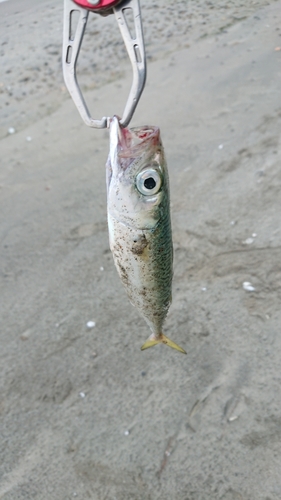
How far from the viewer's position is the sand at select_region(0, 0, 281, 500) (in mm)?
3480

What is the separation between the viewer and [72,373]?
399 centimetres

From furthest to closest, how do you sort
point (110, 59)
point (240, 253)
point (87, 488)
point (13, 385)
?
point (110, 59)
point (240, 253)
point (13, 385)
point (87, 488)

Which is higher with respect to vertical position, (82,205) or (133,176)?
(133,176)

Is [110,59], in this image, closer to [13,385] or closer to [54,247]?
[54,247]

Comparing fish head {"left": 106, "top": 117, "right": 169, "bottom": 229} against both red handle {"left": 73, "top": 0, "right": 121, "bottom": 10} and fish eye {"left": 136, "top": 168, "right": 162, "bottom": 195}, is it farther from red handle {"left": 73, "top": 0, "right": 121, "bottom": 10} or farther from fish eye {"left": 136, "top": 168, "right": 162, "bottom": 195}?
red handle {"left": 73, "top": 0, "right": 121, "bottom": 10}

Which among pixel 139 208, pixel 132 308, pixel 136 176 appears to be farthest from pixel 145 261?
pixel 132 308

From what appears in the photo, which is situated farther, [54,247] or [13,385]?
[54,247]

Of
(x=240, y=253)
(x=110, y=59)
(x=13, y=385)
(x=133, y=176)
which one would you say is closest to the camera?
(x=133, y=176)

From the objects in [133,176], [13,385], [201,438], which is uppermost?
[133,176]

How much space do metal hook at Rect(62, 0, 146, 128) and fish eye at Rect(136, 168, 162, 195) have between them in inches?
7.0

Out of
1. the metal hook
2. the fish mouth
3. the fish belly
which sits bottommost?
the fish belly

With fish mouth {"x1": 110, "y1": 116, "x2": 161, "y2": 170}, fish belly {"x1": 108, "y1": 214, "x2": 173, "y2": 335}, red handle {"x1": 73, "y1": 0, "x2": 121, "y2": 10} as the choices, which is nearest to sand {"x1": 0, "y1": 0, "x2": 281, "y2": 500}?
fish belly {"x1": 108, "y1": 214, "x2": 173, "y2": 335}

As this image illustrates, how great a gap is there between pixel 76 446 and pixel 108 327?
981 mm

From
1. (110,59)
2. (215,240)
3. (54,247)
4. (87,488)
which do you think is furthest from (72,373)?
(110,59)
